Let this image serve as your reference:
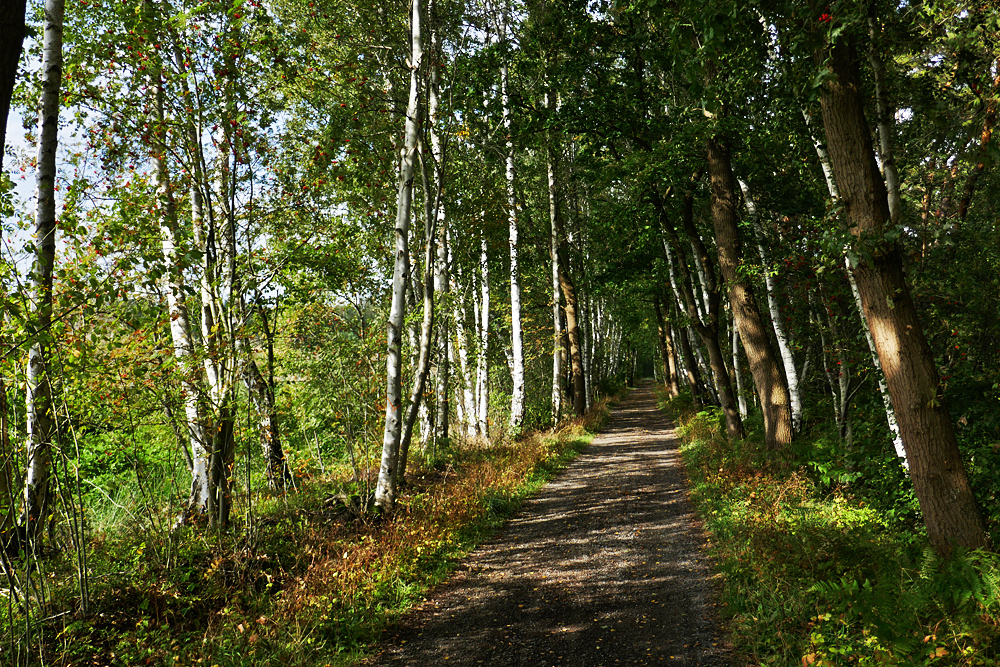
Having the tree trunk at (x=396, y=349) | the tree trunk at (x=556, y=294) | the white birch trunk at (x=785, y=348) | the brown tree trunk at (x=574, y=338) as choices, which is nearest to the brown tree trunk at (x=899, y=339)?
the tree trunk at (x=396, y=349)

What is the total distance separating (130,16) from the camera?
6094 millimetres

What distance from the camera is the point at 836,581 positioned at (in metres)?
4.84

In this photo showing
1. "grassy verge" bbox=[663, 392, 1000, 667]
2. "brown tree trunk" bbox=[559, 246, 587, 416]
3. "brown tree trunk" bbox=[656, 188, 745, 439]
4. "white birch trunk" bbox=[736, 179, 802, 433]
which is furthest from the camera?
"brown tree trunk" bbox=[559, 246, 587, 416]

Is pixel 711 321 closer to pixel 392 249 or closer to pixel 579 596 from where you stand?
pixel 392 249

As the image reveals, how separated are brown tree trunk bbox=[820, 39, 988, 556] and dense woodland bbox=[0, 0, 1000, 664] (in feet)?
0.07

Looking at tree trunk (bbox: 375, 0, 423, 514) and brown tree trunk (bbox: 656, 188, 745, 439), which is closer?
tree trunk (bbox: 375, 0, 423, 514)

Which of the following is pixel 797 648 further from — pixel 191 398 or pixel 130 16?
pixel 130 16

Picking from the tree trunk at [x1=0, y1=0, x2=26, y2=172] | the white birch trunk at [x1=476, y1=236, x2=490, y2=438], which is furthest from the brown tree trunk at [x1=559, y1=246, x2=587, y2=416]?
the tree trunk at [x1=0, y1=0, x2=26, y2=172]

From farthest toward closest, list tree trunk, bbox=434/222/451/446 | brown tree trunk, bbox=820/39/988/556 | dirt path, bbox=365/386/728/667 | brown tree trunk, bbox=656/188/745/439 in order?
brown tree trunk, bbox=656/188/745/439, tree trunk, bbox=434/222/451/446, dirt path, bbox=365/386/728/667, brown tree trunk, bbox=820/39/988/556

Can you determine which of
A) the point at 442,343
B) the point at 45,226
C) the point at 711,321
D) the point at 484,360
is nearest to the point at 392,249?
the point at 442,343

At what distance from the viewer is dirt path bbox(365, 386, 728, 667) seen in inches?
187

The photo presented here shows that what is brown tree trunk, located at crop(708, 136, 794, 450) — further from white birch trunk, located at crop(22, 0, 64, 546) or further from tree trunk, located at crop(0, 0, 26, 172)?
tree trunk, located at crop(0, 0, 26, 172)

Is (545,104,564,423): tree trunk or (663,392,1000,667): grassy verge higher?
(545,104,564,423): tree trunk

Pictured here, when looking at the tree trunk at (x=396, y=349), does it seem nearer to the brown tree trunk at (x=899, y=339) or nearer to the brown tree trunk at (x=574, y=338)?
the brown tree trunk at (x=899, y=339)
